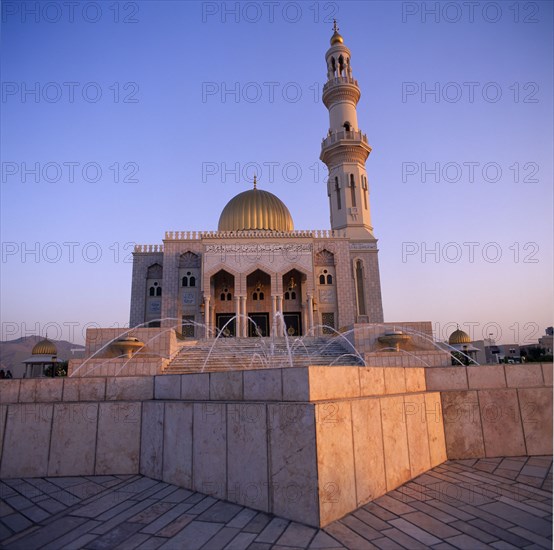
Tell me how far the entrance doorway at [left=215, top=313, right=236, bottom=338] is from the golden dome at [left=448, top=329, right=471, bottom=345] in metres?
17.6

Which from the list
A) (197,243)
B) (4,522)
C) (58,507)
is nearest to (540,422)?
(58,507)

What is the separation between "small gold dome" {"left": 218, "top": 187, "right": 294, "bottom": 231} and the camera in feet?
99.8

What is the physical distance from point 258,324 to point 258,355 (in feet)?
39.1

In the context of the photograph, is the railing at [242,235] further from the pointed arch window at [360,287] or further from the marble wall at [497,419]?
the marble wall at [497,419]

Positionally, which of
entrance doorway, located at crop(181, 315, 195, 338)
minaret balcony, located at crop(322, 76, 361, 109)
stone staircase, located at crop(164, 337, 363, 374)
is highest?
minaret balcony, located at crop(322, 76, 361, 109)

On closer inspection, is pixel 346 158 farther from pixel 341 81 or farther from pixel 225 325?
pixel 225 325

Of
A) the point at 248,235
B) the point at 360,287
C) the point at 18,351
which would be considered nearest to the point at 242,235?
the point at 248,235

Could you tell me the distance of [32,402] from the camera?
22.3 feet

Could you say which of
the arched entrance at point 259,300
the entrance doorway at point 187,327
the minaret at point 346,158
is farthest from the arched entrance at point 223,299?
the minaret at point 346,158

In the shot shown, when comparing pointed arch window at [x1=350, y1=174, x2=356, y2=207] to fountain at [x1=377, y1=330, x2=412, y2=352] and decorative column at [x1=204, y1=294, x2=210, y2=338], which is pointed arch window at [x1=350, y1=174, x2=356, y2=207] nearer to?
decorative column at [x1=204, y1=294, x2=210, y2=338]

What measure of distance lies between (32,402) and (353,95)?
31028 mm

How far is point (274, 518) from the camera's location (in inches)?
163

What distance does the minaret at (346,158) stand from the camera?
99.1ft

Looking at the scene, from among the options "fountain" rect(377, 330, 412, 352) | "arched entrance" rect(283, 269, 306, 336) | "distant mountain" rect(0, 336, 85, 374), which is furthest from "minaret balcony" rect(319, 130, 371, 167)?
"distant mountain" rect(0, 336, 85, 374)
